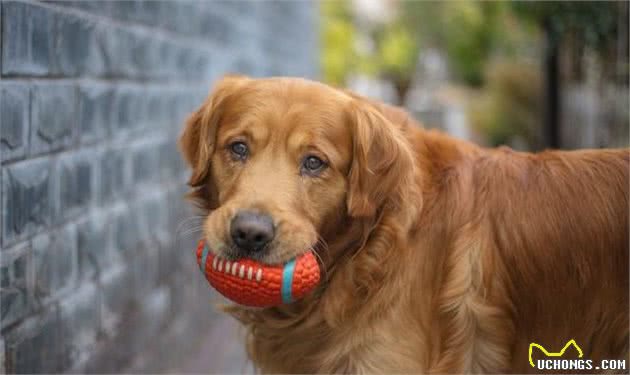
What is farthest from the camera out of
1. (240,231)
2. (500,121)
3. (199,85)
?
(500,121)

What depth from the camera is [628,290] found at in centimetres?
354

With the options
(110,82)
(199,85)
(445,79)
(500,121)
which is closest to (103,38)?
(110,82)

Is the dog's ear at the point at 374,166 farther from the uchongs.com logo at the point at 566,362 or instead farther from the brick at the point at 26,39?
the brick at the point at 26,39

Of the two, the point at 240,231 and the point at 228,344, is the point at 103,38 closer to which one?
the point at 240,231

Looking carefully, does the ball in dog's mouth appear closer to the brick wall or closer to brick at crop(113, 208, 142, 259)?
the brick wall

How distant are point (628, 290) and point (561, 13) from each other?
6609 millimetres

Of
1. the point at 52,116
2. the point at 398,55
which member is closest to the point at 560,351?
the point at 52,116

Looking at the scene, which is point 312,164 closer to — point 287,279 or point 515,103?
point 287,279

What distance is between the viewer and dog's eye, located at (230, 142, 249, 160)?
3.62 metres

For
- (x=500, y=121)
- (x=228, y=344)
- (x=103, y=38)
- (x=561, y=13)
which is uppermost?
(x=561, y=13)

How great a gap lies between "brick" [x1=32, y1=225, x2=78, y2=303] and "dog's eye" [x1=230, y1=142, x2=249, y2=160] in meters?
1.14

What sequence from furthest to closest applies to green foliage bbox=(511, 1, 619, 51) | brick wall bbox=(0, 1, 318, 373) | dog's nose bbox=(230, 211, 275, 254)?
1. green foliage bbox=(511, 1, 619, 51)
2. brick wall bbox=(0, 1, 318, 373)
3. dog's nose bbox=(230, 211, 275, 254)

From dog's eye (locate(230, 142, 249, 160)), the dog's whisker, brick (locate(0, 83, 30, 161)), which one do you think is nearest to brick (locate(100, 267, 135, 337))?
brick (locate(0, 83, 30, 161))

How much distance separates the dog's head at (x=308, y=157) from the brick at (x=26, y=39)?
99cm
